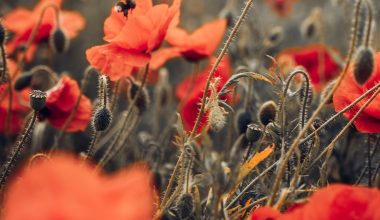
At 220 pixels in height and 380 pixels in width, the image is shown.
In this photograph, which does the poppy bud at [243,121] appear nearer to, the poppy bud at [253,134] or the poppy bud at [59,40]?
the poppy bud at [253,134]

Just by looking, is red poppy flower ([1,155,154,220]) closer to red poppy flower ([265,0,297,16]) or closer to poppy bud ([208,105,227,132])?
poppy bud ([208,105,227,132])

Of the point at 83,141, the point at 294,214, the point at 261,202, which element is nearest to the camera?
the point at 294,214

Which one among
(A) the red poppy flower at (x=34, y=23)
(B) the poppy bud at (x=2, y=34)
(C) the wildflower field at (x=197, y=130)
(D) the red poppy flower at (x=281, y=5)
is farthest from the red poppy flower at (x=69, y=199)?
(D) the red poppy flower at (x=281, y=5)

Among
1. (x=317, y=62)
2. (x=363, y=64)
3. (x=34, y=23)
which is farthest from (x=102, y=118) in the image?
(x=317, y=62)

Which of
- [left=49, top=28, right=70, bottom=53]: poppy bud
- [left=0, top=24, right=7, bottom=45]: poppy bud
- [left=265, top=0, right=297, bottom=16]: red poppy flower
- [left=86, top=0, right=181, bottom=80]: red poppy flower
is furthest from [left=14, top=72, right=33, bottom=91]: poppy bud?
[left=265, top=0, right=297, bottom=16]: red poppy flower

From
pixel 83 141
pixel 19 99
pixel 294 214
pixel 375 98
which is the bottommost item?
pixel 83 141

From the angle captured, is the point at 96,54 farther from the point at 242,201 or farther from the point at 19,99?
the point at 19,99

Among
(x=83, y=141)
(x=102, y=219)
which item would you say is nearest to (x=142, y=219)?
(x=102, y=219)

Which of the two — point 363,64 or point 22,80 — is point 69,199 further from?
point 22,80
